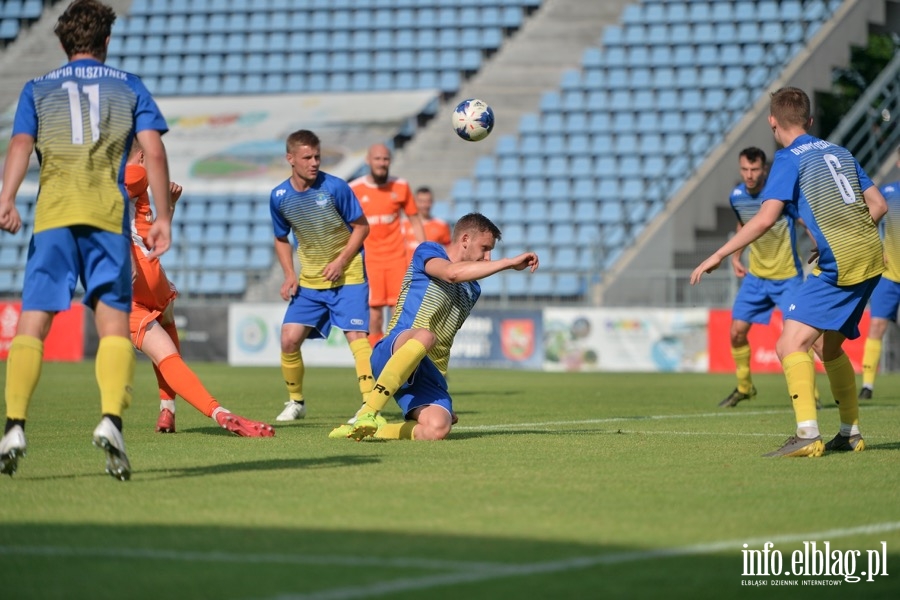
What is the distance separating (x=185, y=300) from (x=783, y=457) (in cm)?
1900

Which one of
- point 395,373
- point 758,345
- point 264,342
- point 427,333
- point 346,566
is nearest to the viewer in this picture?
point 346,566

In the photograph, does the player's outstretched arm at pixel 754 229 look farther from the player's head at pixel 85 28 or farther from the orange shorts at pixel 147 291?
the orange shorts at pixel 147 291

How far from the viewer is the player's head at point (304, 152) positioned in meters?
10.1

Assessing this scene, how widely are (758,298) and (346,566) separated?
30.9 feet

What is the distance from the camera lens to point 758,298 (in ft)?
42.3

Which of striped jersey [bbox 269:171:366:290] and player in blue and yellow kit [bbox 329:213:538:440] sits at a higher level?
striped jersey [bbox 269:171:366:290]

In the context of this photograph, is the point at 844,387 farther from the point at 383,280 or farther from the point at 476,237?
the point at 383,280

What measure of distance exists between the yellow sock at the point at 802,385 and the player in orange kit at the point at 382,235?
20.1 ft

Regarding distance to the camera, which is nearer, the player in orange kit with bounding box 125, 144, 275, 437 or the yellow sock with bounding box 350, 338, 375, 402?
the player in orange kit with bounding box 125, 144, 275, 437

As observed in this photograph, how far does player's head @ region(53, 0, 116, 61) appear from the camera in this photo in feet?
20.2

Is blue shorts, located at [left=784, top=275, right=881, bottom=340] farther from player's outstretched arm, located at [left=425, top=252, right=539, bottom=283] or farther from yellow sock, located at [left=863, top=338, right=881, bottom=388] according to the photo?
yellow sock, located at [left=863, top=338, right=881, bottom=388]

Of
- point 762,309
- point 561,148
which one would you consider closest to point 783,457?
point 762,309

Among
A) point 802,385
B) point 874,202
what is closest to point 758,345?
point 874,202

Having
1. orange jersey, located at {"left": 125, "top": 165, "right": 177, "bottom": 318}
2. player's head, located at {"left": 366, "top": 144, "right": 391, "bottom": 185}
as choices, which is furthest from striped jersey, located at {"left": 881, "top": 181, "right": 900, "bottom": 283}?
orange jersey, located at {"left": 125, "top": 165, "right": 177, "bottom": 318}
